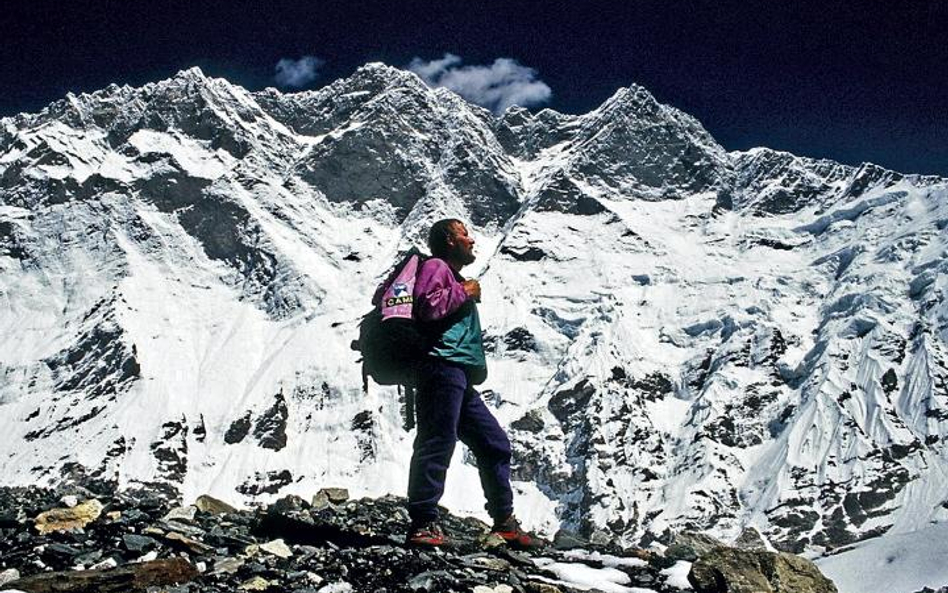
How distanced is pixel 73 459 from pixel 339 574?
212932 millimetres

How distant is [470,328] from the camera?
8477 millimetres

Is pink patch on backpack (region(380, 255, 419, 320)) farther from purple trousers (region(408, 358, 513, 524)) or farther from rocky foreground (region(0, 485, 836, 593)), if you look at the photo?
rocky foreground (region(0, 485, 836, 593))

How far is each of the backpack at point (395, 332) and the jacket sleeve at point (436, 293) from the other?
79 millimetres

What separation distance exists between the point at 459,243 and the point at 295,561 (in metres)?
3.41

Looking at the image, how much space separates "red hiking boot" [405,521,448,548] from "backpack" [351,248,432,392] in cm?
143

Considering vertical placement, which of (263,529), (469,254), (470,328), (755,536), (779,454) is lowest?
(263,529)

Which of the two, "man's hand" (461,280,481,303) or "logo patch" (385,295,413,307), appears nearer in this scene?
"logo patch" (385,295,413,307)

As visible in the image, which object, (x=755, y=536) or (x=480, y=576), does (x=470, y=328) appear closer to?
(x=480, y=576)

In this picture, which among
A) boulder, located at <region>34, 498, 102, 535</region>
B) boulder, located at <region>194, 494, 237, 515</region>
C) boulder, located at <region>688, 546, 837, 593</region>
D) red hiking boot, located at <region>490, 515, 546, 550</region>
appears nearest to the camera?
boulder, located at <region>688, 546, 837, 593</region>

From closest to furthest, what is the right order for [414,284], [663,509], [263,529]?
[414,284], [263,529], [663,509]

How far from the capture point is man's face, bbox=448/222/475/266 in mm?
8664

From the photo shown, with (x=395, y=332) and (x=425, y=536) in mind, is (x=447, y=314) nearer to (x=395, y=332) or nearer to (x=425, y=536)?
(x=395, y=332)

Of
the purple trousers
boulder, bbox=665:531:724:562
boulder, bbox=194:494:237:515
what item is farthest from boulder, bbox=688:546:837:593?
boulder, bbox=194:494:237:515

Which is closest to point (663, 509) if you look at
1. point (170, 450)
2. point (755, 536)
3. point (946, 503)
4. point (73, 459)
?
point (755, 536)
